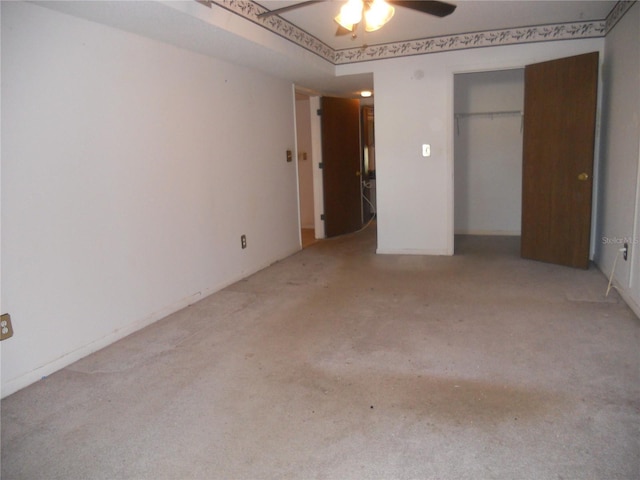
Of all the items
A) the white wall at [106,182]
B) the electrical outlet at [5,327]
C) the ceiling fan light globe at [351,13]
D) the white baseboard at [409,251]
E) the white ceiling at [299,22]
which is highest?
the white ceiling at [299,22]

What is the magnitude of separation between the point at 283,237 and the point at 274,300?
67.4 inches

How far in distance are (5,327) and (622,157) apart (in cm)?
444

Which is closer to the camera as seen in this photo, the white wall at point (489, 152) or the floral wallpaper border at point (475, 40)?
the floral wallpaper border at point (475, 40)

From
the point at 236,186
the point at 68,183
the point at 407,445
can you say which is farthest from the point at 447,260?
the point at 68,183

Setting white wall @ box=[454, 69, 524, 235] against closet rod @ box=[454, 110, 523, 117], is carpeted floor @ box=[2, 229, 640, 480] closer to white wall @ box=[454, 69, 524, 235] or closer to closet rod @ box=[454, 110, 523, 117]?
white wall @ box=[454, 69, 524, 235]

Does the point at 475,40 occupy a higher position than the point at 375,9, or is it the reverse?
the point at 475,40

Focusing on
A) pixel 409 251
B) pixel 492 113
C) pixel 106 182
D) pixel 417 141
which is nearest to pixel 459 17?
pixel 417 141

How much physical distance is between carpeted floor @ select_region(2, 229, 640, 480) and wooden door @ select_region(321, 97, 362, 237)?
2.98m

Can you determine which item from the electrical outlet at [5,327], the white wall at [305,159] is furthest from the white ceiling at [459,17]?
the electrical outlet at [5,327]

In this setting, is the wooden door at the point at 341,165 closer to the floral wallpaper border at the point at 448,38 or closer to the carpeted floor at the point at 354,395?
the floral wallpaper border at the point at 448,38

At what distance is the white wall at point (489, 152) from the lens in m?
6.24

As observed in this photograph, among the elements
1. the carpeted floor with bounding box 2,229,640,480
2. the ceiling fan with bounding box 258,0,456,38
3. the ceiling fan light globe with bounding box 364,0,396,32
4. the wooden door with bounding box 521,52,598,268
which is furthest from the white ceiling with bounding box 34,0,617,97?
the carpeted floor with bounding box 2,229,640,480

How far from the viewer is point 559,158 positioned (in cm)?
464

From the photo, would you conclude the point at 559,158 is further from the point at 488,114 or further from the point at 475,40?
the point at 488,114
